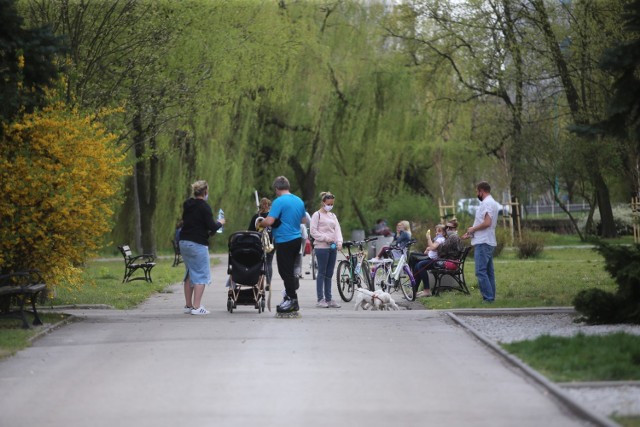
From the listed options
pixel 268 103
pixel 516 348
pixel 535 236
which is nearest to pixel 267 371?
pixel 516 348

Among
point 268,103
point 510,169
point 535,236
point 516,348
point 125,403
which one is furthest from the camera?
point 510,169

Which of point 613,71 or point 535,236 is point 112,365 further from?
point 535,236

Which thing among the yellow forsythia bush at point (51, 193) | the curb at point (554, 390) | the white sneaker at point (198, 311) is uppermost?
the yellow forsythia bush at point (51, 193)

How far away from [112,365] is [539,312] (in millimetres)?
7698

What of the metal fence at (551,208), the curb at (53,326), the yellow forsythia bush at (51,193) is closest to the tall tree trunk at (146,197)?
the yellow forsythia bush at (51,193)

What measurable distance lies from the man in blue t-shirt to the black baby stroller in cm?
85

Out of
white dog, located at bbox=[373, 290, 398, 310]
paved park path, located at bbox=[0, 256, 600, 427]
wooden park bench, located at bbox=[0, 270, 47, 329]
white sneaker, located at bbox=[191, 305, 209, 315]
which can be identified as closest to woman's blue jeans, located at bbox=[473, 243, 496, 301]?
white dog, located at bbox=[373, 290, 398, 310]

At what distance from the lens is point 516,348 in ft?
42.3

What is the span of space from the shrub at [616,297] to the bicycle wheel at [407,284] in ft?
21.6

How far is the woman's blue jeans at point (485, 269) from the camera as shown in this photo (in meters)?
19.4

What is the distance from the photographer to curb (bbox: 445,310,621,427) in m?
8.81

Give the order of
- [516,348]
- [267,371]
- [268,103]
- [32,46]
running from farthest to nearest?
[268,103] → [32,46] → [516,348] → [267,371]

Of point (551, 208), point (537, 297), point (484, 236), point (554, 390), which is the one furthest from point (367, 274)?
point (551, 208)

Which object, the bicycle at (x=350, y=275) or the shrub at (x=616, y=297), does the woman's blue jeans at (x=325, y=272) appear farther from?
the shrub at (x=616, y=297)
